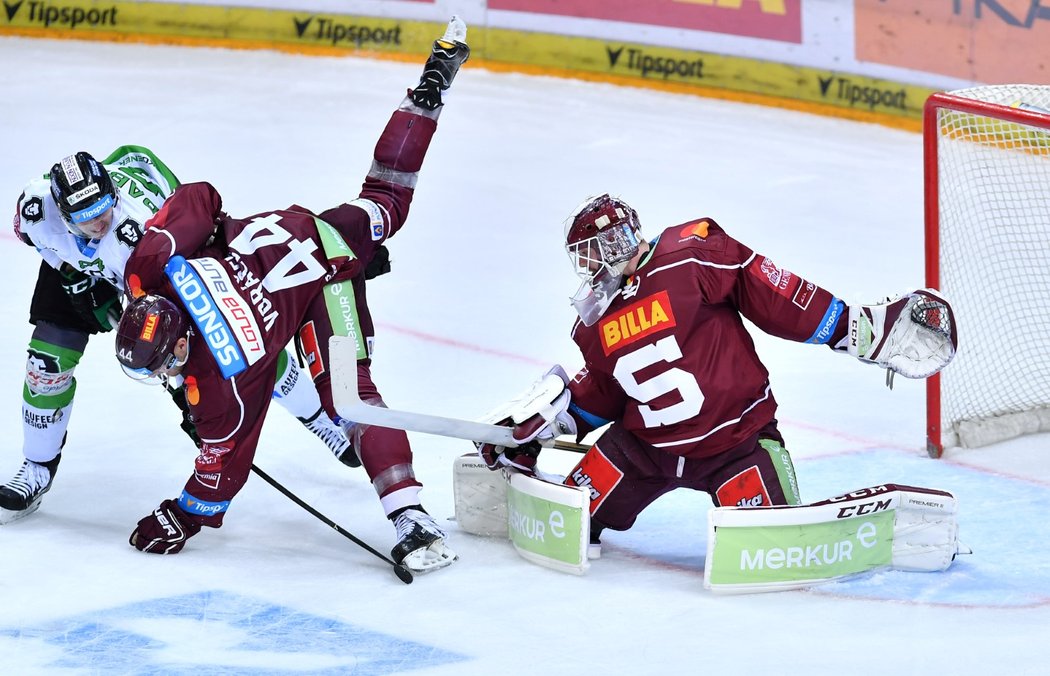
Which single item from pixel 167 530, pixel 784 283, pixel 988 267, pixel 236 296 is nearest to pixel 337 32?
pixel 988 267

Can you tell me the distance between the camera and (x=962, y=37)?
838cm

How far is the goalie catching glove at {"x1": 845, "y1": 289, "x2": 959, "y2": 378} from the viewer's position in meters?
4.07

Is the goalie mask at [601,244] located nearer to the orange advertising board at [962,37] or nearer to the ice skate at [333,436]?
the ice skate at [333,436]

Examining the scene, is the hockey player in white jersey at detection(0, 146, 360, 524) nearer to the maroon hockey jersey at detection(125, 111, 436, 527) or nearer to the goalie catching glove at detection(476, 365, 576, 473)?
the maroon hockey jersey at detection(125, 111, 436, 527)

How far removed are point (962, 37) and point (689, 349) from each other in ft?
17.0

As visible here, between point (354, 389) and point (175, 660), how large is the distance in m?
0.78

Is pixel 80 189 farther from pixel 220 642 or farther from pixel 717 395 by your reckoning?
pixel 717 395

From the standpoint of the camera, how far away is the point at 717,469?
13.1 ft

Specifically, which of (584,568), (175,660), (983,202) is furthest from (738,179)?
(175,660)

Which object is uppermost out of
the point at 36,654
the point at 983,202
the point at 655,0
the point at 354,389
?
the point at 655,0

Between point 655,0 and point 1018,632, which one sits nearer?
point 1018,632

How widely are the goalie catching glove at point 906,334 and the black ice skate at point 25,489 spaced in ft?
7.83

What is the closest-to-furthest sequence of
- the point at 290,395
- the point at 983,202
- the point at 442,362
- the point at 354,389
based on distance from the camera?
1. the point at 354,389
2. the point at 290,395
3. the point at 983,202
4. the point at 442,362

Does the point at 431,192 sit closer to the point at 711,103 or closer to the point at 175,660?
the point at 711,103
